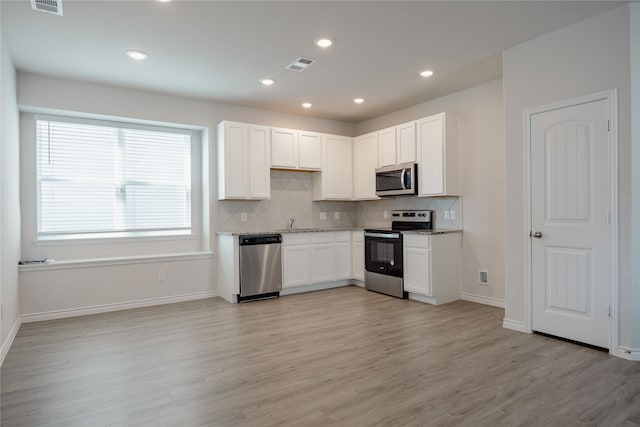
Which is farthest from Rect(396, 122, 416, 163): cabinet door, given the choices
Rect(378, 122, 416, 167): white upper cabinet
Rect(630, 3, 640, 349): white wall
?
Rect(630, 3, 640, 349): white wall

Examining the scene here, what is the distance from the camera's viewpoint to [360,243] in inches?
224

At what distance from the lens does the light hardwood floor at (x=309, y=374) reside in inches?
84.4

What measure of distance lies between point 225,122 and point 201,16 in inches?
84.5

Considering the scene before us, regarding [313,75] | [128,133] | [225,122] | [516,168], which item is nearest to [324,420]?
[516,168]

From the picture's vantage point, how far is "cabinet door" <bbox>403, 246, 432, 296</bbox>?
4.62 metres

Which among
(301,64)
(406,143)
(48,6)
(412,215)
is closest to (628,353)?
(412,215)

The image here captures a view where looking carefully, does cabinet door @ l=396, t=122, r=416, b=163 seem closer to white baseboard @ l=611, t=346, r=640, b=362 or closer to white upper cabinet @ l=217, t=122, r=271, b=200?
white upper cabinet @ l=217, t=122, r=271, b=200

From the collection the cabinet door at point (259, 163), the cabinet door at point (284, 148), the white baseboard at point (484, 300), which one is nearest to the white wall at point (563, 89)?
the white baseboard at point (484, 300)

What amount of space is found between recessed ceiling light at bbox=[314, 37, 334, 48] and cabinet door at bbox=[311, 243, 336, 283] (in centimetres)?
285

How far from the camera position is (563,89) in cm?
326

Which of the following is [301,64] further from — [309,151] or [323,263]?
[323,263]

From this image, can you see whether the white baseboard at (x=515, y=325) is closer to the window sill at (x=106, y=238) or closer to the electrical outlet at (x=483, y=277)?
the electrical outlet at (x=483, y=277)

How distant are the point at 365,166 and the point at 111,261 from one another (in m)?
3.78

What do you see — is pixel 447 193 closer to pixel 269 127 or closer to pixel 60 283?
pixel 269 127
